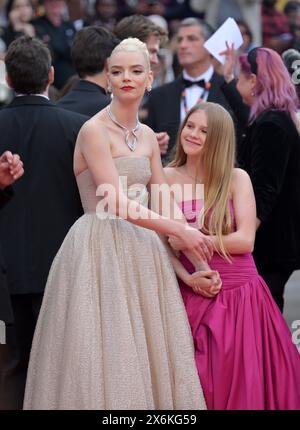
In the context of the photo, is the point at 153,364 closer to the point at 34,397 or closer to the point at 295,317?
the point at 34,397

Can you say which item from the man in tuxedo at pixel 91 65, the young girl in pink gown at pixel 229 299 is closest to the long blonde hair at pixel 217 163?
the young girl in pink gown at pixel 229 299

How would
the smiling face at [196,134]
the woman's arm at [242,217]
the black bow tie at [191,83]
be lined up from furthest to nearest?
the black bow tie at [191,83] → the smiling face at [196,134] → the woman's arm at [242,217]

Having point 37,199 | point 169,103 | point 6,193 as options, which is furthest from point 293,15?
point 6,193

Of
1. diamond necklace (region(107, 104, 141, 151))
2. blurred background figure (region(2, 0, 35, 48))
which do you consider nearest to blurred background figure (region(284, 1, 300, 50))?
blurred background figure (region(2, 0, 35, 48))

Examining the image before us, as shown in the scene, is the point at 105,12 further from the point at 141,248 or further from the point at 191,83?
the point at 141,248

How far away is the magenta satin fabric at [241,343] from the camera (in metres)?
5.06

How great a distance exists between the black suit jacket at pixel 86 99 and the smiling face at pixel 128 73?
3.89ft

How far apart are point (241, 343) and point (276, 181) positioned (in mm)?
1150

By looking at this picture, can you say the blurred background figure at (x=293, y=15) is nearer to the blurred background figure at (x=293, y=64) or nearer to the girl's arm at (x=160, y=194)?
the blurred background figure at (x=293, y=64)

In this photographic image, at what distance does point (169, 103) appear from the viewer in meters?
7.67

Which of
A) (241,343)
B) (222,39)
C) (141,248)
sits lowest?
(241,343)

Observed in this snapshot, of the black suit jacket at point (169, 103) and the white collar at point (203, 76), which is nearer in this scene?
the black suit jacket at point (169, 103)

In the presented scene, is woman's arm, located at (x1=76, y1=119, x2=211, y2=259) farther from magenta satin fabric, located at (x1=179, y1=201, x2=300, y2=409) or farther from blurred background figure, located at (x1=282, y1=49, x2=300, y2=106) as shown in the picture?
blurred background figure, located at (x1=282, y1=49, x2=300, y2=106)

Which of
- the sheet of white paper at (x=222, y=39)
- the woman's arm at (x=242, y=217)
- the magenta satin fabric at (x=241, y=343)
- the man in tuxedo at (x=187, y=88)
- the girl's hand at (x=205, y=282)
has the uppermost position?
the sheet of white paper at (x=222, y=39)
